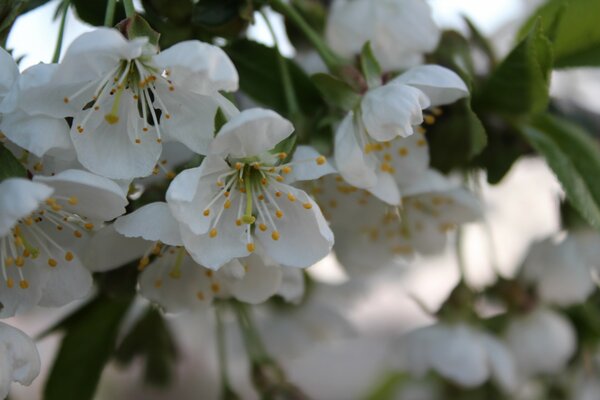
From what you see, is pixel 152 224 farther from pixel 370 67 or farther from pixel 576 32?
pixel 576 32

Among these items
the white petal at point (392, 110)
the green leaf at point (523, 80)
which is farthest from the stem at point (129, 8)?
the green leaf at point (523, 80)

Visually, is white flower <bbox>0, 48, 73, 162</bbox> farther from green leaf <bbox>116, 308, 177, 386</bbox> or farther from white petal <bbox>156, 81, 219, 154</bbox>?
green leaf <bbox>116, 308, 177, 386</bbox>

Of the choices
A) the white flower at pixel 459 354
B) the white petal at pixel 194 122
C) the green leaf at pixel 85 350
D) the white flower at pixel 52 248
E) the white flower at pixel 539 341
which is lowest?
the white flower at pixel 539 341

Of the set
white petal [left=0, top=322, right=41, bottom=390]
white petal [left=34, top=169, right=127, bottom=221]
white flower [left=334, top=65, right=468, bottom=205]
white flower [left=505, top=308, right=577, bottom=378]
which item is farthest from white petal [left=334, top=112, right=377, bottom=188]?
white flower [left=505, top=308, right=577, bottom=378]

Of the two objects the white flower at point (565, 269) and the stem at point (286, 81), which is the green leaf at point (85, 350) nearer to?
the stem at point (286, 81)

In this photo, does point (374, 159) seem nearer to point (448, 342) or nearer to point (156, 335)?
point (448, 342)

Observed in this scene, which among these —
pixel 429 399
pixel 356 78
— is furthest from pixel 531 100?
pixel 429 399
